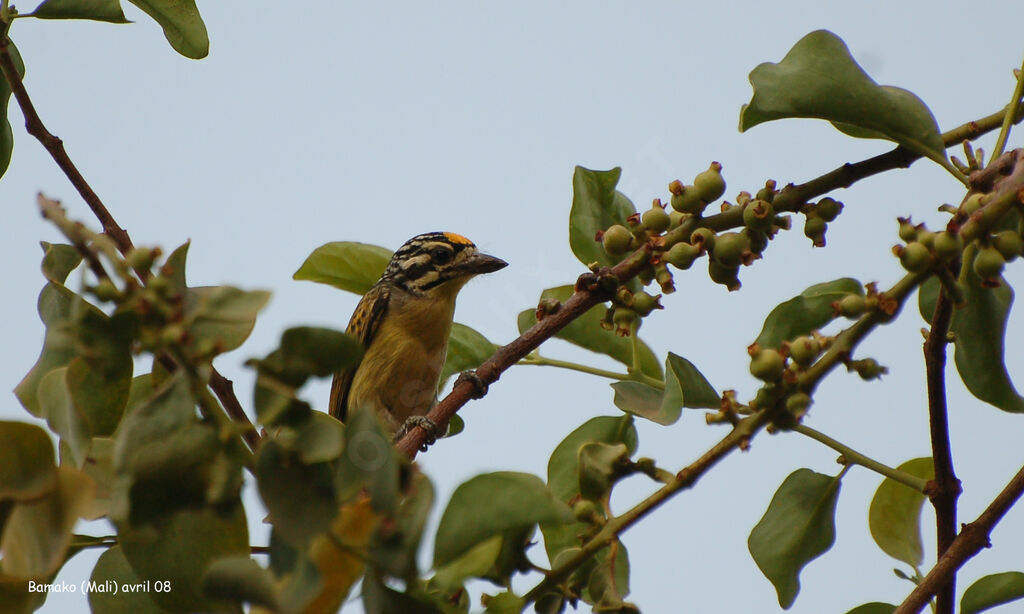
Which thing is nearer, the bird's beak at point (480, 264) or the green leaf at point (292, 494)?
the green leaf at point (292, 494)

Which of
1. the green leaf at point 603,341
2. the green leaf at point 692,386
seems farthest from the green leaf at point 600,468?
the green leaf at point 603,341

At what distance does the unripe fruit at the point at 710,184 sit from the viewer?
1982mm

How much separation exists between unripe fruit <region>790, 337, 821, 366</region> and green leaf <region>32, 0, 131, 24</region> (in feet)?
6.00

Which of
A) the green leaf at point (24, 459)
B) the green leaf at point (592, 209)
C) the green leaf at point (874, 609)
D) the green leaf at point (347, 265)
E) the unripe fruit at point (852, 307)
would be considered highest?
the green leaf at point (347, 265)

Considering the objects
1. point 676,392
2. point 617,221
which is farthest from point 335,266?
point 676,392

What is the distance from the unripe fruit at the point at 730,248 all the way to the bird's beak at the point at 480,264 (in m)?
2.91

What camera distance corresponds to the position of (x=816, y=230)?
2.02 m

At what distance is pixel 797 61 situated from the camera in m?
1.99

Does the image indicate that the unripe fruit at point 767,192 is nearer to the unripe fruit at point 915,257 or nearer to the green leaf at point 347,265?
the unripe fruit at point 915,257

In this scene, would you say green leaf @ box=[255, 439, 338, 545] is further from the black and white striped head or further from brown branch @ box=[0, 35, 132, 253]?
the black and white striped head

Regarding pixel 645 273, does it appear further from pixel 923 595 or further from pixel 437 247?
pixel 437 247

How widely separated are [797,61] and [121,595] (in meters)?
1.52

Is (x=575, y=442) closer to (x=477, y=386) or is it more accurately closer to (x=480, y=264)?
(x=477, y=386)

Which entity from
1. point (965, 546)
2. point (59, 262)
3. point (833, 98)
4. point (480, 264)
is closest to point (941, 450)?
point (965, 546)
